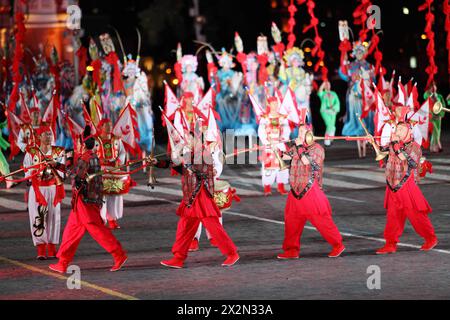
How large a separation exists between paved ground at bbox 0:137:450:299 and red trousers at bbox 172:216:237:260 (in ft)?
0.64

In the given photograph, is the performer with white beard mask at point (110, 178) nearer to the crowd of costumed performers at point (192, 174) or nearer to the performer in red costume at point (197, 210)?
the crowd of costumed performers at point (192, 174)

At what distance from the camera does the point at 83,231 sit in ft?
48.2

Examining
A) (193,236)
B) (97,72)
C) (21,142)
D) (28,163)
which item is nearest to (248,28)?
(97,72)

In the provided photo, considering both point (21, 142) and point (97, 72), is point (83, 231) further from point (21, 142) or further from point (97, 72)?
point (97, 72)

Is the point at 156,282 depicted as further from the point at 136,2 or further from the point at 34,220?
the point at 136,2

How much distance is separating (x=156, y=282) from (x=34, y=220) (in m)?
2.83

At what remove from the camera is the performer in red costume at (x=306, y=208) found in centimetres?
1520

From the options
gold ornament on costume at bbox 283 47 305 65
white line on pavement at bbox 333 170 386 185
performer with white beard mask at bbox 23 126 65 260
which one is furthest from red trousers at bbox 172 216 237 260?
gold ornament on costume at bbox 283 47 305 65

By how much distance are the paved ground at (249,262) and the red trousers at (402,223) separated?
218 mm

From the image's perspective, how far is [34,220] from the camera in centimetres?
1614

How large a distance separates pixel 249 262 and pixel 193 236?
69 centimetres
